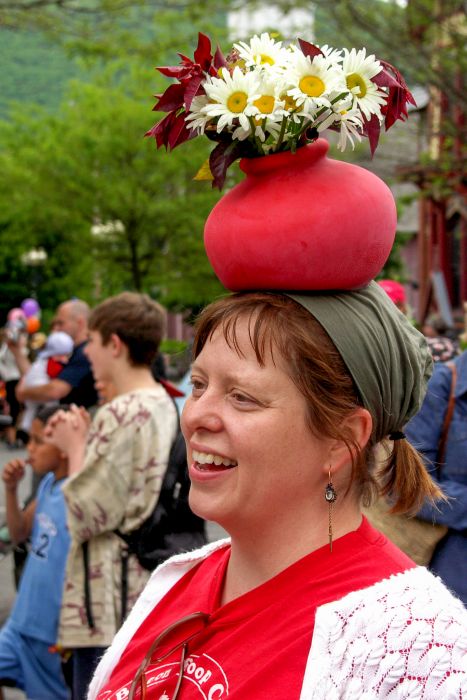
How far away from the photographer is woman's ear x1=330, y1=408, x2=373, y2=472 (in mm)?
2021

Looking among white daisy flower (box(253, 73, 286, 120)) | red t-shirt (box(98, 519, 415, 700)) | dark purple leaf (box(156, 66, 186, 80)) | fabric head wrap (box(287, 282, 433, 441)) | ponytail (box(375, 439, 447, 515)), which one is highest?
dark purple leaf (box(156, 66, 186, 80))

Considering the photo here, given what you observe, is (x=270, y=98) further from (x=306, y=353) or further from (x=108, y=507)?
(x=108, y=507)

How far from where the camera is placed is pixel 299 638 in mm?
1886

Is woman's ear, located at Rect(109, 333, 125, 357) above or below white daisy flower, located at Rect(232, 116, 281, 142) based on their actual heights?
below

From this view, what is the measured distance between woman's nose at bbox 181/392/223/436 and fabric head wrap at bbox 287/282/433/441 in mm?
247

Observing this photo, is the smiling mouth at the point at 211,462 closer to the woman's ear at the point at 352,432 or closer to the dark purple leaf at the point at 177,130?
the woman's ear at the point at 352,432

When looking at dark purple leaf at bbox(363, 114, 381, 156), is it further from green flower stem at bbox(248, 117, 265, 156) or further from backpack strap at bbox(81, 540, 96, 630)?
backpack strap at bbox(81, 540, 96, 630)

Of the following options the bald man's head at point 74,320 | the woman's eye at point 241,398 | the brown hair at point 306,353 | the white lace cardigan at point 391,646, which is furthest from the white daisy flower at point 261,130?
the bald man's head at point 74,320

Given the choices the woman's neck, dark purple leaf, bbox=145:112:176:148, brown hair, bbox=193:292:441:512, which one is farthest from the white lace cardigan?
dark purple leaf, bbox=145:112:176:148

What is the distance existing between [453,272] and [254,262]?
1194 inches

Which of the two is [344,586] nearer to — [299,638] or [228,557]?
[299,638]

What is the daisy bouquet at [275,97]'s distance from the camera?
1938 millimetres

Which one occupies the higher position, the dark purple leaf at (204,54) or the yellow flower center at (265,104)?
the dark purple leaf at (204,54)

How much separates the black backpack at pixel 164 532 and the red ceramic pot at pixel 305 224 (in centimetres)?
244
